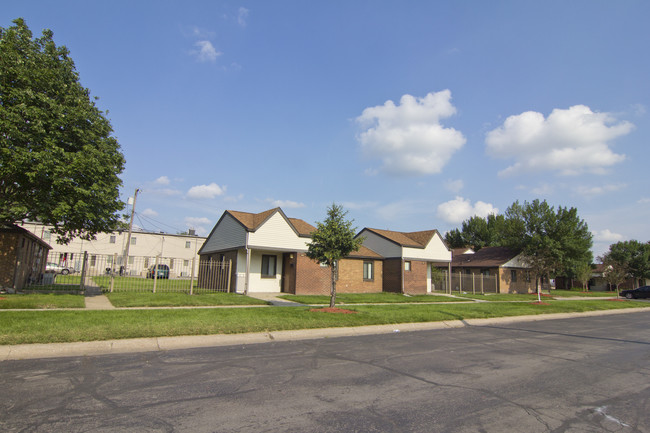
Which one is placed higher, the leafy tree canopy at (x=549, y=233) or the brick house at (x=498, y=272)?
the leafy tree canopy at (x=549, y=233)

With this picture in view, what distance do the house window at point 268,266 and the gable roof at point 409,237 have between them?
11003 millimetres

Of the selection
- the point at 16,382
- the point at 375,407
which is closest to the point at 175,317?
the point at 16,382

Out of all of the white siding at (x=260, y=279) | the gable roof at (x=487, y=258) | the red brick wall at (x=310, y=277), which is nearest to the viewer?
the red brick wall at (x=310, y=277)

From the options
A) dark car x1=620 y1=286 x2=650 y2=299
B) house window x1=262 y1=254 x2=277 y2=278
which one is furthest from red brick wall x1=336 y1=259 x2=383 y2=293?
dark car x1=620 y1=286 x2=650 y2=299

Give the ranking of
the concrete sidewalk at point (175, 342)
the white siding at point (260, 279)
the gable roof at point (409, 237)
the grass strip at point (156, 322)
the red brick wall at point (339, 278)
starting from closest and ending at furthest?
the concrete sidewalk at point (175, 342) < the grass strip at point (156, 322) < the red brick wall at point (339, 278) < the white siding at point (260, 279) < the gable roof at point (409, 237)

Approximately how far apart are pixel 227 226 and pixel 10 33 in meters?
15.7

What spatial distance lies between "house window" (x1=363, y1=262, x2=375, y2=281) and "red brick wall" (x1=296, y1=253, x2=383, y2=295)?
0.84ft

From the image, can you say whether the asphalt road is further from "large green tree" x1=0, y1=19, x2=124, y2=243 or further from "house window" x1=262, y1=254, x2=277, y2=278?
"house window" x1=262, y1=254, x2=277, y2=278

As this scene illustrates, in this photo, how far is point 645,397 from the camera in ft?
18.8

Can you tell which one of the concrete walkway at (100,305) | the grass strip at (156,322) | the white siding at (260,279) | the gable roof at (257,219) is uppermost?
the gable roof at (257,219)

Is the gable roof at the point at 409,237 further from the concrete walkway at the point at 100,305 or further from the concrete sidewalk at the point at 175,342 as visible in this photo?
the concrete walkway at the point at 100,305

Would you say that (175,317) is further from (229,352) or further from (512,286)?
(512,286)

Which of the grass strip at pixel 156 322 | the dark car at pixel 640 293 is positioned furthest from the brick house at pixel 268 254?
the dark car at pixel 640 293

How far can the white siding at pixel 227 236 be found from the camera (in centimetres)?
2488
